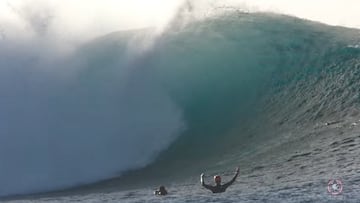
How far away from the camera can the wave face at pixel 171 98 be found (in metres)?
23.6

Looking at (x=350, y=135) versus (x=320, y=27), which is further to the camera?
(x=320, y=27)

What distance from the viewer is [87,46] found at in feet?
103

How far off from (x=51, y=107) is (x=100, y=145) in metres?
3.11

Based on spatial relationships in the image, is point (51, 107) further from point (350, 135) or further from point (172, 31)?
point (350, 135)

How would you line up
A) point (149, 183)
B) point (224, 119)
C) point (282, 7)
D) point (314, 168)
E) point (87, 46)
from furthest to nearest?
point (282, 7)
point (87, 46)
point (224, 119)
point (149, 183)
point (314, 168)

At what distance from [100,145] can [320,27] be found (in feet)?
42.2

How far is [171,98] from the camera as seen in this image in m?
27.2

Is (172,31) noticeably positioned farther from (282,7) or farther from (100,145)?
(100,145)

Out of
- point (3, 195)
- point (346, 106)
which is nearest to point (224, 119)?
point (346, 106)

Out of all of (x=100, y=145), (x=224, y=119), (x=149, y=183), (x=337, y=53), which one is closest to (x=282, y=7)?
(x=337, y=53)

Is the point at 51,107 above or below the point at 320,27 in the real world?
below

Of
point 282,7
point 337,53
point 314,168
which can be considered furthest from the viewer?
point 282,7

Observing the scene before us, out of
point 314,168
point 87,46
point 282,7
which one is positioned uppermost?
point 282,7

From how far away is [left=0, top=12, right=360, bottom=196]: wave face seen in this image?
23641 mm
